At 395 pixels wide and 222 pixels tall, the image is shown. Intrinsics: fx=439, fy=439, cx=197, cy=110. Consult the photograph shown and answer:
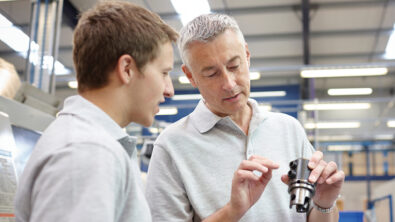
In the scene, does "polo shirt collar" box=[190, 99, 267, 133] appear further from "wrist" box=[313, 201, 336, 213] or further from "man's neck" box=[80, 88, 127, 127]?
"man's neck" box=[80, 88, 127, 127]

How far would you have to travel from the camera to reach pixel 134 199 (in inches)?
31.4

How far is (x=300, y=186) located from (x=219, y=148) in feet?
1.04

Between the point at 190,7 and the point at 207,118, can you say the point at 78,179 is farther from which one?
the point at 190,7

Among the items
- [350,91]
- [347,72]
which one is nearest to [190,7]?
[347,72]

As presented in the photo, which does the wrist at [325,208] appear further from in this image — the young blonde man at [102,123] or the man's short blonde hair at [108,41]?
the man's short blonde hair at [108,41]

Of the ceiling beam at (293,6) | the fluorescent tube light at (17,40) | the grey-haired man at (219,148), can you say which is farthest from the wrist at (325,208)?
the ceiling beam at (293,6)

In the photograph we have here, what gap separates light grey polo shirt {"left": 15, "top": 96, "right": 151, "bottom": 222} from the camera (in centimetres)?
67

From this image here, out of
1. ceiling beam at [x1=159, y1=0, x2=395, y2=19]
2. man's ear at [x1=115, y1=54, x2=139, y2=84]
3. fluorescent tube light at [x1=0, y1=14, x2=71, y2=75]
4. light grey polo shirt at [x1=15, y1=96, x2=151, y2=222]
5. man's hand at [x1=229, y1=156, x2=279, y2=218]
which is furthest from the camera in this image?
ceiling beam at [x1=159, y1=0, x2=395, y2=19]

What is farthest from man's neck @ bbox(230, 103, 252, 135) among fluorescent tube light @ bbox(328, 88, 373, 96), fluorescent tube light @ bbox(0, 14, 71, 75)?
fluorescent tube light @ bbox(328, 88, 373, 96)

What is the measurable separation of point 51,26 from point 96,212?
1873 millimetres

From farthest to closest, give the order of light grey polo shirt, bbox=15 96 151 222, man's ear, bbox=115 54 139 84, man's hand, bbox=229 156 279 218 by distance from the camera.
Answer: man's hand, bbox=229 156 279 218
man's ear, bbox=115 54 139 84
light grey polo shirt, bbox=15 96 151 222

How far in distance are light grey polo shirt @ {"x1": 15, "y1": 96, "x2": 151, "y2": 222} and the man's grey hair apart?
2.07 feet

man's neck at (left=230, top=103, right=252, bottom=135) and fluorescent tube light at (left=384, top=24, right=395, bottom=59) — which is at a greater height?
fluorescent tube light at (left=384, top=24, right=395, bottom=59)

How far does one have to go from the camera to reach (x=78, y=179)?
680 millimetres
